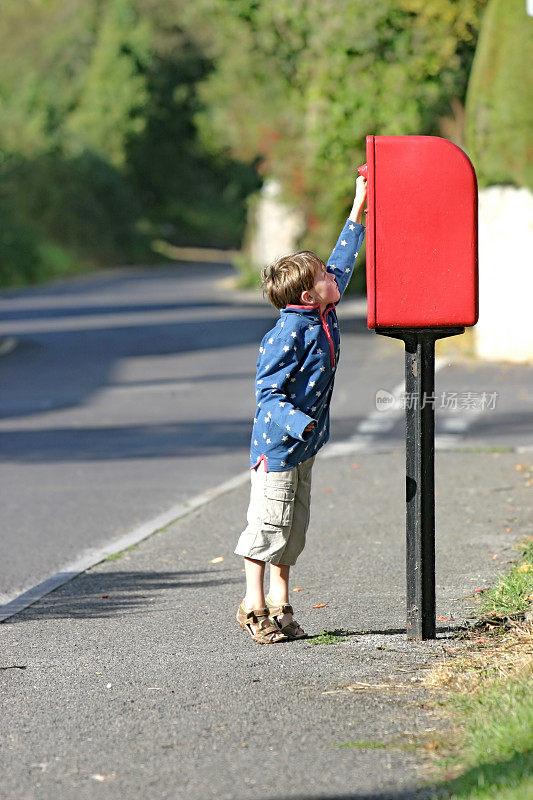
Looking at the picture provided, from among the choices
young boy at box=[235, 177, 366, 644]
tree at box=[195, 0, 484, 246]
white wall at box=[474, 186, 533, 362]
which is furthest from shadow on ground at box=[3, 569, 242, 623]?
tree at box=[195, 0, 484, 246]

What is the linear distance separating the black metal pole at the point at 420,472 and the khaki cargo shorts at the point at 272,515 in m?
0.45

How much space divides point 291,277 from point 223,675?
5.30 ft

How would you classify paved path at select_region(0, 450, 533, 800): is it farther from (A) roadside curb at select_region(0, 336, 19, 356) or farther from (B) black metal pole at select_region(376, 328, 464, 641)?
(A) roadside curb at select_region(0, 336, 19, 356)

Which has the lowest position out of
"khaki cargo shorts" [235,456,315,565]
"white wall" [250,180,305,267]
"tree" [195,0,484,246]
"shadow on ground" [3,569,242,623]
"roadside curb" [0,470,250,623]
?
"white wall" [250,180,305,267]

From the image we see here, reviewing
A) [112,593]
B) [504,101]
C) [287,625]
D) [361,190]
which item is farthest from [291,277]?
[504,101]

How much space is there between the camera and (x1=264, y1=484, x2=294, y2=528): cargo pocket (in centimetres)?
552

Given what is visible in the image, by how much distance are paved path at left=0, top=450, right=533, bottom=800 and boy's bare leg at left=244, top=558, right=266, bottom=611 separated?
0.53 feet

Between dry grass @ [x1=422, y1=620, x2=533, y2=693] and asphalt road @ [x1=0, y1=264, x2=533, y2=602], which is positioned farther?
asphalt road @ [x1=0, y1=264, x2=533, y2=602]

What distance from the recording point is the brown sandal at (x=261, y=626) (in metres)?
5.53

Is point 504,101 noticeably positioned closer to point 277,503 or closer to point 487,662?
point 277,503

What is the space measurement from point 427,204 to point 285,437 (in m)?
1.12

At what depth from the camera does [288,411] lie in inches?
207

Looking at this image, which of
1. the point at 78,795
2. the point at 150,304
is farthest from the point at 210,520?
the point at 150,304

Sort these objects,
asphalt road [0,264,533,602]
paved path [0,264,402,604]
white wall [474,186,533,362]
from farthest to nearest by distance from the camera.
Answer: white wall [474,186,533,362]
asphalt road [0,264,533,602]
paved path [0,264,402,604]
